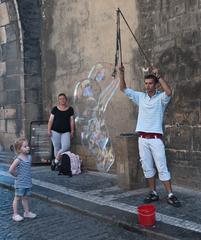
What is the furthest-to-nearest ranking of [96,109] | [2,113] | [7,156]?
[2,113] → [7,156] → [96,109]

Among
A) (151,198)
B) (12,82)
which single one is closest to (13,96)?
(12,82)

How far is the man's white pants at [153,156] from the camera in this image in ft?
19.9

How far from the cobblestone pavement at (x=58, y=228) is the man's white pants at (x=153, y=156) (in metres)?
1.11

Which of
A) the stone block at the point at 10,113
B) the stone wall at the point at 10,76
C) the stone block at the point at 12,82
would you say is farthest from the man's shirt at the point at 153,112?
the stone block at the point at 10,113

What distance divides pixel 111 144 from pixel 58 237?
12.1 feet

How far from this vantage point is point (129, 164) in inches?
273

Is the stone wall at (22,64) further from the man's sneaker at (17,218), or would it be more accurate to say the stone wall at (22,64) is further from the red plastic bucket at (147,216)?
the red plastic bucket at (147,216)

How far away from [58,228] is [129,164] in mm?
2000

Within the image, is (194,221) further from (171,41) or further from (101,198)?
(171,41)

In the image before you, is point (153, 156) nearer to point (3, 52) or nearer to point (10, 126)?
point (10, 126)

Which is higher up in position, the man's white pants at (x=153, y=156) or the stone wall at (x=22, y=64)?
the stone wall at (x=22, y=64)

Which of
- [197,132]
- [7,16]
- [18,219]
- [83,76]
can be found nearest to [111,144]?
[83,76]

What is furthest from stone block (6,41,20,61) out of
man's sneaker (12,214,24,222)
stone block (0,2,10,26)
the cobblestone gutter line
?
man's sneaker (12,214,24,222)

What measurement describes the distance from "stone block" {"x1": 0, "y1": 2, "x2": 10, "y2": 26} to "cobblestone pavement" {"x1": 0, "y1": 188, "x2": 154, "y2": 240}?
5966mm
